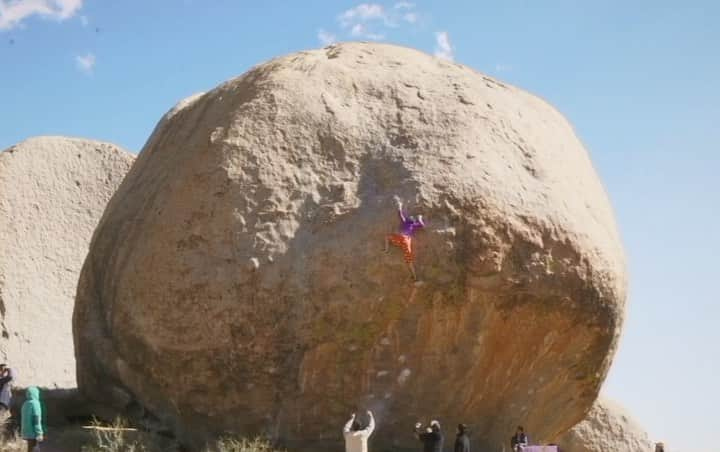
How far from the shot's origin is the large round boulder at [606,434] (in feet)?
44.5

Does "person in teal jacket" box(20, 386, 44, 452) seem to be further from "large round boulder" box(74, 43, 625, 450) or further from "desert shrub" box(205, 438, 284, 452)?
"desert shrub" box(205, 438, 284, 452)

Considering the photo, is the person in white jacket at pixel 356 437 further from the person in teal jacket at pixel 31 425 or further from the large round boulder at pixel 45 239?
the large round boulder at pixel 45 239

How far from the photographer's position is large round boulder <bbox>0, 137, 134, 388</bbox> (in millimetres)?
11898

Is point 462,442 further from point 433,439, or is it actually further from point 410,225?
point 410,225

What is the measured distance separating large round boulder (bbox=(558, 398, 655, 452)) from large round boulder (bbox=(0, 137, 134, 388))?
6.17 metres

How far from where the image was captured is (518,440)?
321 inches

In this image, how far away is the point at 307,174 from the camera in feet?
25.8

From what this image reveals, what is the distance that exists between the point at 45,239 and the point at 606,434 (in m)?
7.27

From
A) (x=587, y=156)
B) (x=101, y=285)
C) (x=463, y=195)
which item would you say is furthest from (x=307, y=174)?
(x=587, y=156)

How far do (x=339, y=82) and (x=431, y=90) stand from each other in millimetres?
710

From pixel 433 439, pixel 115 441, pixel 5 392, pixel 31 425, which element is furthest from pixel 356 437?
pixel 5 392

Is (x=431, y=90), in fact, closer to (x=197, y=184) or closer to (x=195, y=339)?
(x=197, y=184)

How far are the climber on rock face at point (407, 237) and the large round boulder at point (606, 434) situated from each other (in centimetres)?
685

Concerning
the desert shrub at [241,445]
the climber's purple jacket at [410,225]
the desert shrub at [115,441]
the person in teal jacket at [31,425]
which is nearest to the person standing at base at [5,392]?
the desert shrub at [115,441]
